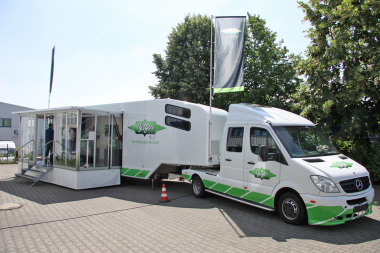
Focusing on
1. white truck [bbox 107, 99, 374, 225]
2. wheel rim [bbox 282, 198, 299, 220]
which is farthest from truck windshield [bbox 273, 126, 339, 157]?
wheel rim [bbox 282, 198, 299, 220]

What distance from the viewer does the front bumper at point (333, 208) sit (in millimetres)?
5250

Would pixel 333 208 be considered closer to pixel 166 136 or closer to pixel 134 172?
pixel 166 136

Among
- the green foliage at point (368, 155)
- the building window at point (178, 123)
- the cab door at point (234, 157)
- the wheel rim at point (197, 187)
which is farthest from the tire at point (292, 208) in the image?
the green foliage at point (368, 155)

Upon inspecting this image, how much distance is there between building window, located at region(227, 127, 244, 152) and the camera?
23.7ft

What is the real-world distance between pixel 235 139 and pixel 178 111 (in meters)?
2.67

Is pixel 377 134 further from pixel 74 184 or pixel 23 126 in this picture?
pixel 23 126

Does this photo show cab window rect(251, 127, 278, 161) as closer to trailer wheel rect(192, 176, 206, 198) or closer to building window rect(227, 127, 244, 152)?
building window rect(227, 127, 244, 152)

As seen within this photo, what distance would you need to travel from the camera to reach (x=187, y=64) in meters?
20.3

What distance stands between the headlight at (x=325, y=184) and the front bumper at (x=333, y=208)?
16cm

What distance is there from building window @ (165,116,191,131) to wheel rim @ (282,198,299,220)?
13.2 feet

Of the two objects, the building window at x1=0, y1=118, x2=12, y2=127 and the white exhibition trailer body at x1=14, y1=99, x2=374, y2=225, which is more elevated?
the building window at x1=0, y1=118, x2=12, y2=127

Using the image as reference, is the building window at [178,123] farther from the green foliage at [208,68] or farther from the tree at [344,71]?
the green foliage at [208,68]

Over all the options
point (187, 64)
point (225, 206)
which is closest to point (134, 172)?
point (225, 206)

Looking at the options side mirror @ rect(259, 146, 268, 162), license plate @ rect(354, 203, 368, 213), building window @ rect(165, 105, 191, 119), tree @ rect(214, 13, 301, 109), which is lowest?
license plate @ rect(354, 203, 368, 213)
